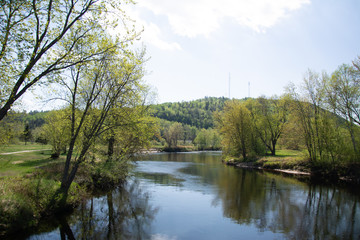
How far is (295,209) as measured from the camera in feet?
54.3

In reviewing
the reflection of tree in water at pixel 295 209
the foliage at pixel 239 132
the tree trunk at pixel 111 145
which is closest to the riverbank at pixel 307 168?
the foliage at pixel 239 132

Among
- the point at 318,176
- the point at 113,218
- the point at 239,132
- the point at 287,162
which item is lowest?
the point at 113,218

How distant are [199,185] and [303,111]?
20.1 m

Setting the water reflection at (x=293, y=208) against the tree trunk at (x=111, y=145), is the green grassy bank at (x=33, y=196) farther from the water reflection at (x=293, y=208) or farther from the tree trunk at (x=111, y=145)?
the water reflection at (x=293, y=208)

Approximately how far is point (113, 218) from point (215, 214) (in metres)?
6.34

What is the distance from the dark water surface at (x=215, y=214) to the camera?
39.6 feet

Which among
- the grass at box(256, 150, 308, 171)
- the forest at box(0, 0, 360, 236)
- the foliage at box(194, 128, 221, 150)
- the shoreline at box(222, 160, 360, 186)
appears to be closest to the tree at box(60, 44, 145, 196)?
the forest at box(0, 0, 360, 236)

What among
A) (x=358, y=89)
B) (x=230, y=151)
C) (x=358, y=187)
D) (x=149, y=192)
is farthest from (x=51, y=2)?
(x=230, y=151)

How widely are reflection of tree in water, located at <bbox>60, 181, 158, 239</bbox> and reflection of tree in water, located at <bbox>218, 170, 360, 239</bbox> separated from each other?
550cm

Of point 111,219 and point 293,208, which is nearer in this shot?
point 111,219

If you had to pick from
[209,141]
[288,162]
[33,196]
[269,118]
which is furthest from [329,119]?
[209,141]

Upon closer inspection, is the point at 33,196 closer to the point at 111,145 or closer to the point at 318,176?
the point at 111,145

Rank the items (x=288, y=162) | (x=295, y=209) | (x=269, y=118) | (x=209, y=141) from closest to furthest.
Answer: (x=295, y=209), (x=288, y=162), (x=269, y=118), (x=209, y=141)

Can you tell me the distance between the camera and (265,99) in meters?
49.2
